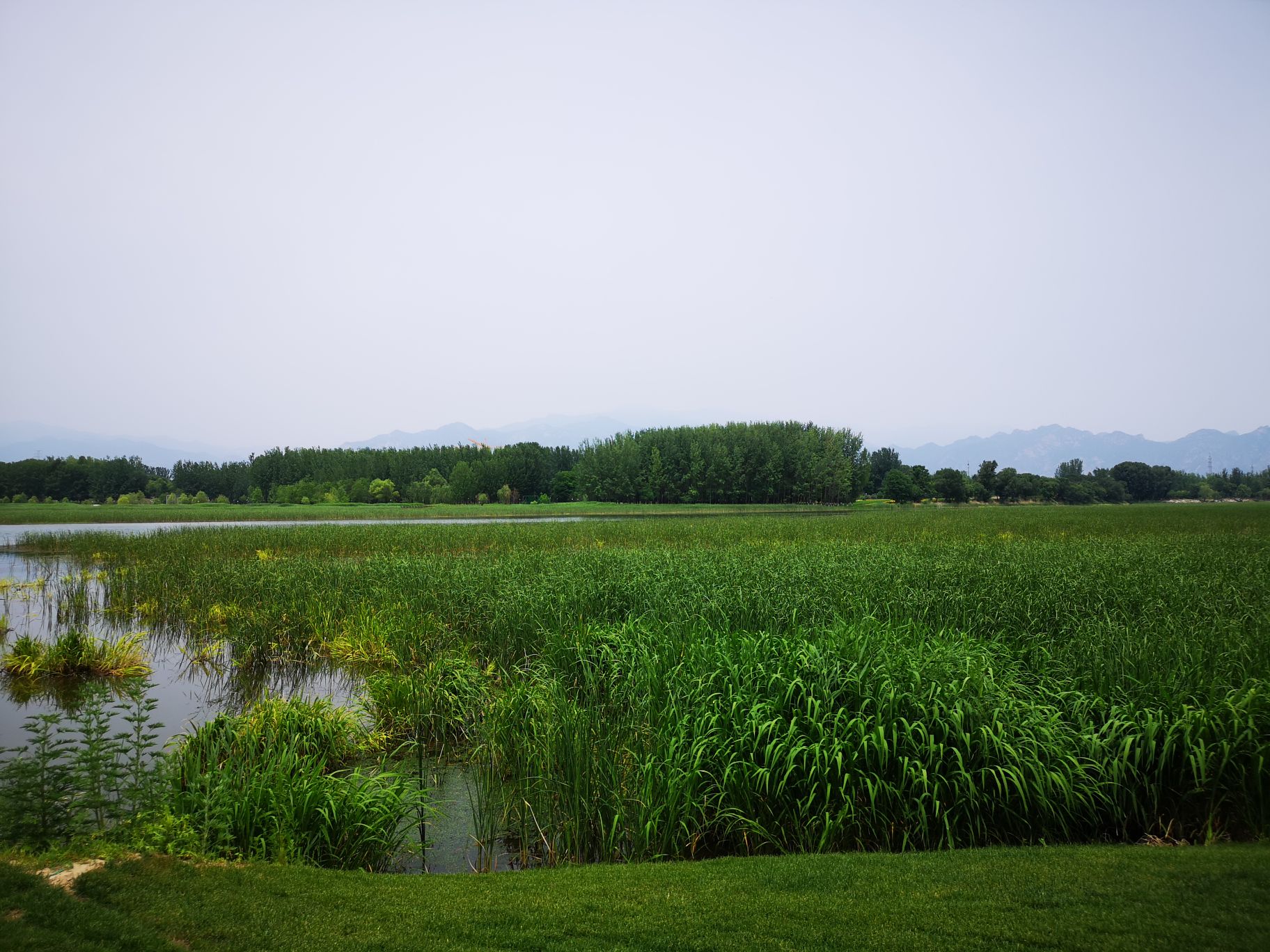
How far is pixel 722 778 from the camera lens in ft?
19.5

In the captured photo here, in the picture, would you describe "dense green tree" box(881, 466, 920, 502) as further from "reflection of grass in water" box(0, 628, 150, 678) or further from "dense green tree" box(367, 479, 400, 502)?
"reflection of grass in water" box(0, 628, 150, 678)

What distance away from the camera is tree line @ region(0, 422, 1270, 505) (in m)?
89.9

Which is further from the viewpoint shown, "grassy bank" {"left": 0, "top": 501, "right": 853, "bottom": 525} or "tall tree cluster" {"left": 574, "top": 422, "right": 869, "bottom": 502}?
"tall tree cluster" {"left": 574, "top": 422, "right": 869, "bottom": 502}

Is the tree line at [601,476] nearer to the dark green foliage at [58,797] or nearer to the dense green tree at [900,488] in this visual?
the dense green tree at [900,488]

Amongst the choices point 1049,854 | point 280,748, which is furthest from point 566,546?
point 1049,854

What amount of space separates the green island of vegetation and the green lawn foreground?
2 centimetres

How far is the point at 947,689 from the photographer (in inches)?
253

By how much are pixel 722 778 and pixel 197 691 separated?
9428 millimetres

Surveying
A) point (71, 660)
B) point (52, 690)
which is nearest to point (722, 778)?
point (52, 690)

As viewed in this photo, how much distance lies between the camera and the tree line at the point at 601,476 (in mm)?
89938

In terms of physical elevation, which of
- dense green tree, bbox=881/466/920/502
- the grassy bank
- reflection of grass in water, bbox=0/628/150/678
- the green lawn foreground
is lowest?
reflection of grass in water, bbox=0/628/150/678

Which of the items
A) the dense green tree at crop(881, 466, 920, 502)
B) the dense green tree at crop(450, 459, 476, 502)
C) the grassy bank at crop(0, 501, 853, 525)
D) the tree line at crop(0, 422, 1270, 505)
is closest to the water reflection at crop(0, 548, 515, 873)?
the grassy bank at crop(0, 501, 853, 525)

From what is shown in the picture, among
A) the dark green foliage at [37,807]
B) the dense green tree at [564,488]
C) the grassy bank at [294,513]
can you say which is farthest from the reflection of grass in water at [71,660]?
the dense green tree at [564,488]

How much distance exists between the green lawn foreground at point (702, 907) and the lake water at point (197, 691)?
1.75 m
